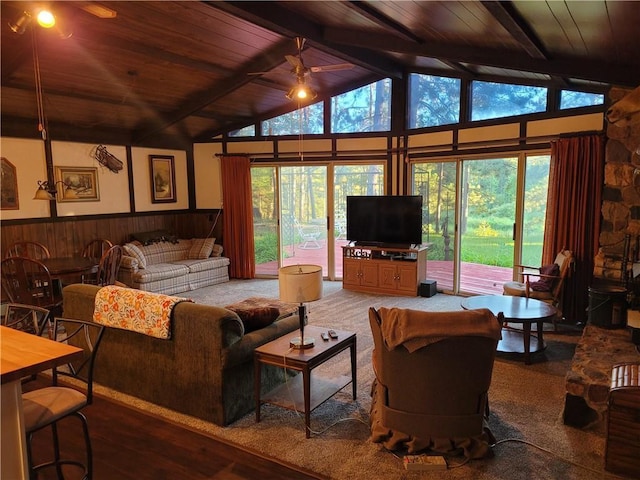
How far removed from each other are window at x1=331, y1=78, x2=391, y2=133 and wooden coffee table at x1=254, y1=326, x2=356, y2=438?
475 centimetres

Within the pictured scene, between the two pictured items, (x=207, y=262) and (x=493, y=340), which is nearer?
(x=493, y=340)

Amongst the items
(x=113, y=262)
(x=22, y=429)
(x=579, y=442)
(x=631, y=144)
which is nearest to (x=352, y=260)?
(x=113, y=262)

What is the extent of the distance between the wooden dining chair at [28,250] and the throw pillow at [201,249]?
2.29 metres

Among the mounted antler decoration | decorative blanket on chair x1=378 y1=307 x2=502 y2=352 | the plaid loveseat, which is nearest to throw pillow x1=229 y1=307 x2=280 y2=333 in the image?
decorative blanket on chair x1=378 y1=307 x2=502 y2=352

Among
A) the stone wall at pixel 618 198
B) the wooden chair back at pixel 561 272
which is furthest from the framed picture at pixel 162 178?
the stone wall at pixel 618 198

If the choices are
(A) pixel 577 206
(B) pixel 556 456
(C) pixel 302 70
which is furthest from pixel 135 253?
(A) pixel 577 206

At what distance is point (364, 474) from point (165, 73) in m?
5.36

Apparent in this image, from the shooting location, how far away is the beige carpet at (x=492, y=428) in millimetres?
2533

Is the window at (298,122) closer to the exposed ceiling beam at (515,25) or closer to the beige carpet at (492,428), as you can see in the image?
the exposed ceiling beam at (515,25)

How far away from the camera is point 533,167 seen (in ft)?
18.9

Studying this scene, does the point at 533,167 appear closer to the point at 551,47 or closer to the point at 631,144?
the point at 631,144

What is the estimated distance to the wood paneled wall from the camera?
19.7 ft

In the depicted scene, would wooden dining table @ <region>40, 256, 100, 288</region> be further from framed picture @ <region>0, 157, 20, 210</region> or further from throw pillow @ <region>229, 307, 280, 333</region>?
throw pillow @ <region>229, 307, 280, 333</region>

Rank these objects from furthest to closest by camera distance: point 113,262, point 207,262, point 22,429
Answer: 1. point 207,262
2. point 113,262
3. point 22,429
